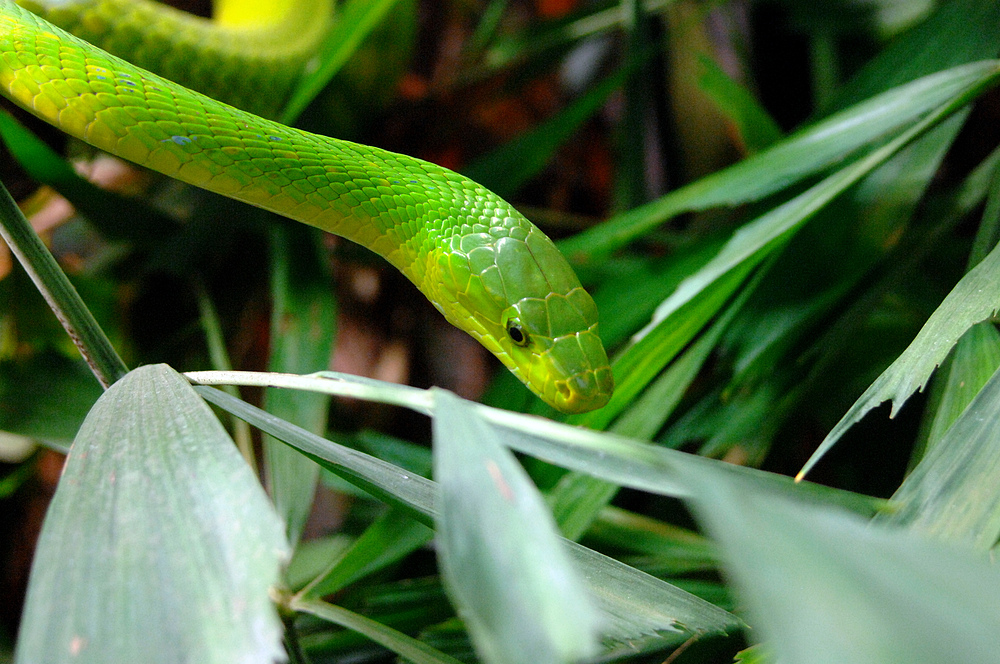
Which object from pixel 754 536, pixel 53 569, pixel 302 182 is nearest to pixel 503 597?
pixel 754 536

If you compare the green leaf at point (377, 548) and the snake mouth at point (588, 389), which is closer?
the green leaf at point (377, 548)

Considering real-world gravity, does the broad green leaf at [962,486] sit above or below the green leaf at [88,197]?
below

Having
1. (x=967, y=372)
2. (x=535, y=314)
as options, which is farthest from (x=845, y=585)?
(x=535, y=314)

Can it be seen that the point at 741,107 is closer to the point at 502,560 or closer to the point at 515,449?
the point at 515,449

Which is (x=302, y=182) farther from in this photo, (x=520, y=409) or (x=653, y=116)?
(x=653, y=116)

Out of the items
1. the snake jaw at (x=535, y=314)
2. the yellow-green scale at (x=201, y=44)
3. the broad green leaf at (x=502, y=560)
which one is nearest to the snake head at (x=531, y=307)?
the snake jaw at (x=535, y=314)

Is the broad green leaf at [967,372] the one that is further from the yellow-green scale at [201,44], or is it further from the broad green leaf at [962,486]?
the yellow-green scale at [201,44]

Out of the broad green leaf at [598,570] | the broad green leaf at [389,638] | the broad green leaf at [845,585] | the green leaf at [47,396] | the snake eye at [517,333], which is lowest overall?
the broad green leaf at [389,638]
